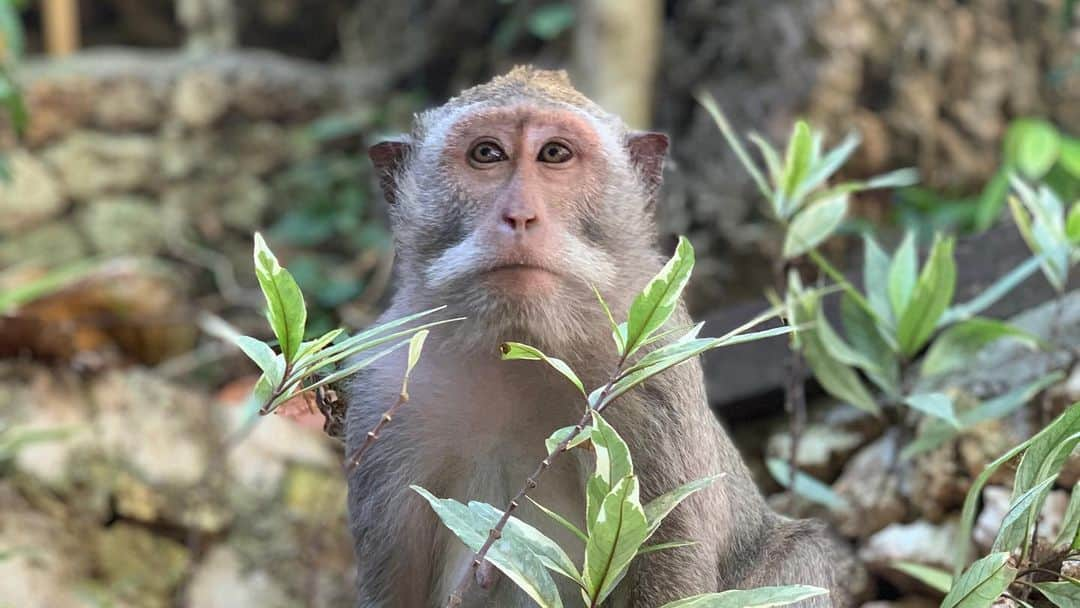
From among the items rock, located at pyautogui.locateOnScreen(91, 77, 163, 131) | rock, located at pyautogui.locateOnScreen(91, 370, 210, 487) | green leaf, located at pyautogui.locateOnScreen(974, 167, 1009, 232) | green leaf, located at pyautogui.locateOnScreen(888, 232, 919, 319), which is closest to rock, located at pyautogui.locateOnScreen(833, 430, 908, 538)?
green leaf, located at pyautogui.locateOnScreen(888, 232, 919, 319)

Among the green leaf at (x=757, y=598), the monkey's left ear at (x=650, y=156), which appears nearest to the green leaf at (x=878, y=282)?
the monkey's left ear at (x=650, y=156)

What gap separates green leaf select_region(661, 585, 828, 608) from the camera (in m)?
2.18

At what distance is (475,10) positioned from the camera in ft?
27.2

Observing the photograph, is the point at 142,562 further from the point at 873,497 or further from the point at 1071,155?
the point at 1071,155

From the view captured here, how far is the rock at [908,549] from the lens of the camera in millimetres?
3998

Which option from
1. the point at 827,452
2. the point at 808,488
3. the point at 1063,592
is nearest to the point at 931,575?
the point at 808,488

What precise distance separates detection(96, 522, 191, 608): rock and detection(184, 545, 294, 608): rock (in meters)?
0.10

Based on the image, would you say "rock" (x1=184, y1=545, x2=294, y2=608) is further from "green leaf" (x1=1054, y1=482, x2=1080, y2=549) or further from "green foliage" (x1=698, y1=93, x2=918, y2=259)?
"green leaf" (x1=1054, y1=482, x2=1080, y2=549)

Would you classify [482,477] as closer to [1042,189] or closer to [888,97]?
[1042,189]

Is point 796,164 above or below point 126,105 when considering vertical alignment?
below

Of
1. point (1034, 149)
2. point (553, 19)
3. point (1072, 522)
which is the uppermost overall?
point (553, 19)

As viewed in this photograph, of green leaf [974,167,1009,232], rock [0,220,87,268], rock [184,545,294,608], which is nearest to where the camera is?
rock [184,545,294,608]

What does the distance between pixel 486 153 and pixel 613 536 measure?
3.79 feet

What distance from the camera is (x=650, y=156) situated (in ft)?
11.1
